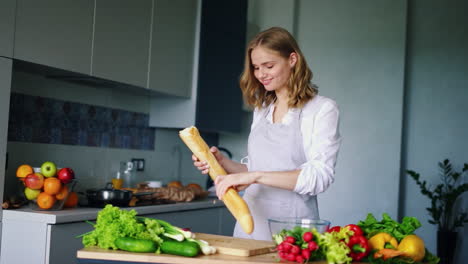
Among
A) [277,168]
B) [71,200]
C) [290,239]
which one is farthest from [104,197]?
[290,239]

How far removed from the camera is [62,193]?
2.84 metres

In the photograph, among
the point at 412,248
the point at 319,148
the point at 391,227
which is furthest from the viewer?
the point at 319,148

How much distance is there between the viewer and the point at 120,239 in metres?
1.73

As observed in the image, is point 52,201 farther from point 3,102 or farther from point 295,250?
point 295,250

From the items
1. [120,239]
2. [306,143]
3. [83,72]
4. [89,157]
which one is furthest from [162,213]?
[120,239]

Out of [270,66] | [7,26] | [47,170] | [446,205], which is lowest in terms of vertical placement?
[446,205]

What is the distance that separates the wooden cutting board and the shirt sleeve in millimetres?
244

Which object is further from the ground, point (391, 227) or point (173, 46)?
point (173, 46)

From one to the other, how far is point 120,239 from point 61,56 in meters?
1.52

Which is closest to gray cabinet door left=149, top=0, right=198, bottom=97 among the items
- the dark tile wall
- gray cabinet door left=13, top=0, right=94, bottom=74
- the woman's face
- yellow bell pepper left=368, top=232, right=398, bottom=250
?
the dark tile wall

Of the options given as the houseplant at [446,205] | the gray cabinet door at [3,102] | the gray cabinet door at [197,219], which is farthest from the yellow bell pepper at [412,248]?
the houseplant at [446,205]

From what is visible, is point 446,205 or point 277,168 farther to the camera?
point 446,205

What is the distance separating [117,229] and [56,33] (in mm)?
1503

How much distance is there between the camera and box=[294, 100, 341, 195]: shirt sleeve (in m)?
2.02
